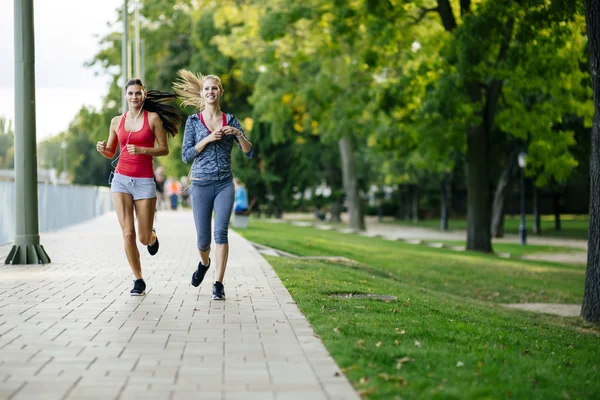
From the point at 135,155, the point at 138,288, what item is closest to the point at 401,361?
the point at 138,288

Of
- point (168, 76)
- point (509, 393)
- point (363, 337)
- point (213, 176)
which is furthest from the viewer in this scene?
point (168, 76)


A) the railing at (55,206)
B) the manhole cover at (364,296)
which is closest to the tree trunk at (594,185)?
the manhole cover at (364,296)

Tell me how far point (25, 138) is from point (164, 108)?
395cm

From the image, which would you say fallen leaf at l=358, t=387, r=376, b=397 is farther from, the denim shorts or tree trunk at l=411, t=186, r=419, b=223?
tree trunk at l=411, t=186, r=419, b=223

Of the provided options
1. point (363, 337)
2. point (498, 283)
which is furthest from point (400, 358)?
point (498, 283)

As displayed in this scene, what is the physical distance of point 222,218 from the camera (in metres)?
8.66

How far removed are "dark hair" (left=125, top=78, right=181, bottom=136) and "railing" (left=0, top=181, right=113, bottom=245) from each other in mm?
8313

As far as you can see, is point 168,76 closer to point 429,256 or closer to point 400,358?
point 429,256

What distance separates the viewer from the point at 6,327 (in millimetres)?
6980

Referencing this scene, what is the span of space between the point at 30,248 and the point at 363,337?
6.98 m

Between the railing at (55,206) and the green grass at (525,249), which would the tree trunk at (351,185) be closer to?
the green grass at (525,249)

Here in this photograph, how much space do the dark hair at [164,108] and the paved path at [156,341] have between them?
174 cm

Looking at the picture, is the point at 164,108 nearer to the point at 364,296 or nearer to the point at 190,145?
the point at 190,145

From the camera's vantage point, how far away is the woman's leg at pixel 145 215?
8984 millimetres
